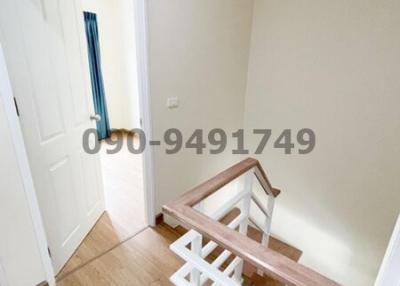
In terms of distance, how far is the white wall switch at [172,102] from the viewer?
202 cm

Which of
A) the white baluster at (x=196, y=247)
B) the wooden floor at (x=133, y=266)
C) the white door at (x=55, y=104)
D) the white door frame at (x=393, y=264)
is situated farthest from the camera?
the wooden floor at (x=133, y=266)

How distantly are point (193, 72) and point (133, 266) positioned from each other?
164cm

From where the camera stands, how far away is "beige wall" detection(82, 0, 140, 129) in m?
3.92

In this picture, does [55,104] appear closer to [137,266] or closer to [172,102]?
[172,102]

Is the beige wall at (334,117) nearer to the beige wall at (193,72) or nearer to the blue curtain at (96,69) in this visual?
the beige wall at (193,72)

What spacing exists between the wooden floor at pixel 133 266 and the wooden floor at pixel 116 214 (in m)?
0.07

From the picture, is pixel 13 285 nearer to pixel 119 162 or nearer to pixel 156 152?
pixel 156 152

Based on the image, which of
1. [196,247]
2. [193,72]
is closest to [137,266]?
[196,247]

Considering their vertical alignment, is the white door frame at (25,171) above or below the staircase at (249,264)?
above

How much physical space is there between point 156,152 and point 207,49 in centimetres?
105

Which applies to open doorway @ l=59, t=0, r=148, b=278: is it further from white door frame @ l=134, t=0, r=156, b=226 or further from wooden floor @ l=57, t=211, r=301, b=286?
white door frame @ l=134, t=0, r=156, b=226

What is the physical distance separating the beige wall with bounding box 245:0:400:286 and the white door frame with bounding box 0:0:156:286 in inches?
57.3

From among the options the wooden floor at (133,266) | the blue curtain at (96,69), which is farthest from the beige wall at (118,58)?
the wooden floor at (133,266)

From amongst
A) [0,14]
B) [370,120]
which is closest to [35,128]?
[0,14]
